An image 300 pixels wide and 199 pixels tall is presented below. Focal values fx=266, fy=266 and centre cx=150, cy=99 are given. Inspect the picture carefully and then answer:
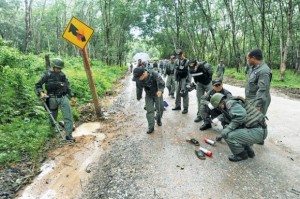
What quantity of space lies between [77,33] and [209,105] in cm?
393

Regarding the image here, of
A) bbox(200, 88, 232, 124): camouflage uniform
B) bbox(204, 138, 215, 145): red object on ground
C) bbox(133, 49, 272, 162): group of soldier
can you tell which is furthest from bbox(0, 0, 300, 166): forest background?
bbox(200, 88, 232, 124): camouflage uniform

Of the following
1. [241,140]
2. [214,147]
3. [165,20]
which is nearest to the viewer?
[241,140]

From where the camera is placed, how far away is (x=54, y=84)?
630cm

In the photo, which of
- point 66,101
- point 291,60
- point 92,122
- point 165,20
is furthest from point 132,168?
point 291,60

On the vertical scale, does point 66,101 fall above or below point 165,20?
below

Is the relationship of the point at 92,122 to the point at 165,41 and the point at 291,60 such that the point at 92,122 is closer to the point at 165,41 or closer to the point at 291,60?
the point at 291,60

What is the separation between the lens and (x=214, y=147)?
5.68 m

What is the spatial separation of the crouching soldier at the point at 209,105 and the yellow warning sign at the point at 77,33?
346 centimetres

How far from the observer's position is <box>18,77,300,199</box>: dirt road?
13.2 ft

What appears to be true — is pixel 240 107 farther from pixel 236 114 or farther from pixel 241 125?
pixel 241 125

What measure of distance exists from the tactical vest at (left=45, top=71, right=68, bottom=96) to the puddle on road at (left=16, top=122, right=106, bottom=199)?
1284 mm

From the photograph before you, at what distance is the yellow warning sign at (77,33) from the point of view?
273 inches

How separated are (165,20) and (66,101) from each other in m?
29.9

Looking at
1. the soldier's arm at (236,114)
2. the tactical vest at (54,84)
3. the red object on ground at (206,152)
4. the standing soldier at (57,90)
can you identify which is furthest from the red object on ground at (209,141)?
the tactical vest at (54,84)
